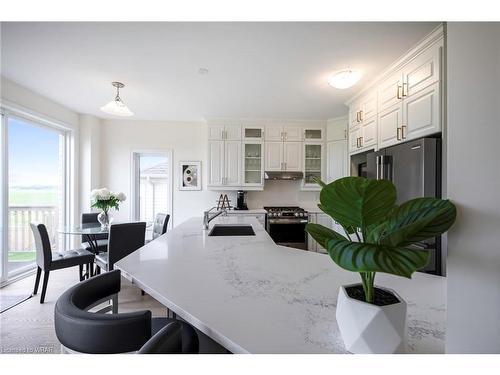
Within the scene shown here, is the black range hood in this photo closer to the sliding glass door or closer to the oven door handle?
the oven door handle

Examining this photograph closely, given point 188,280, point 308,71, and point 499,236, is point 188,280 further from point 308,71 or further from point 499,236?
point 308,71

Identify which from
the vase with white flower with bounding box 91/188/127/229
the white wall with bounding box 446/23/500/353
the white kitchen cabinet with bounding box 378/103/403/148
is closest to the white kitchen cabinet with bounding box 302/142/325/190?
the white kitchen cabinet with bounding box 378/103/403/148

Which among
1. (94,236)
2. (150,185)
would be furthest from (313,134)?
(94,236)

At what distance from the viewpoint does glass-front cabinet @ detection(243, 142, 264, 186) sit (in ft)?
13.6

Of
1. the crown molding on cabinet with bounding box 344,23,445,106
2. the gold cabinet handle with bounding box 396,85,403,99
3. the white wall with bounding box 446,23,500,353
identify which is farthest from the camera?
the gold cabinet handle with bounding box 396,85,403,99

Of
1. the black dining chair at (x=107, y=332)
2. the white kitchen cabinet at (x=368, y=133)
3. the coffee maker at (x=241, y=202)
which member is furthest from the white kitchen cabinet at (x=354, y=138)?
the black dining chair at (x=107, y=332)

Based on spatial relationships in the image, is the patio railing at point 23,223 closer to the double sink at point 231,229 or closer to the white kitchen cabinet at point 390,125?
the double sink at point 231,229

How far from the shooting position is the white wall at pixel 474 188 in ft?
1.69

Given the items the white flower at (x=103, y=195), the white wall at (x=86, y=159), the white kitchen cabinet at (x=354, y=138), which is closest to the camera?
the white flower at (x=103, y=195)

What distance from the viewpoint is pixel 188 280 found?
962 mm

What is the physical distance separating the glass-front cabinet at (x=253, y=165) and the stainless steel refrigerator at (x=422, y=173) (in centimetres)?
235

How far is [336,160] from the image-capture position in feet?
13.1

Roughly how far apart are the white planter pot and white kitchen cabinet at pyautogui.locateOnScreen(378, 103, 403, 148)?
6.94 feet

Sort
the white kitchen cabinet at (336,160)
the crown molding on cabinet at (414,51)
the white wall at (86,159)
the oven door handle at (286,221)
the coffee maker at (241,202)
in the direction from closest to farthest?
the crown molding on cabinet at (414,51), the oven door handle at (286,221), the white kitchen cabinet at (336,160), the white wall at (86,159), the coffee maker at (241,202)
